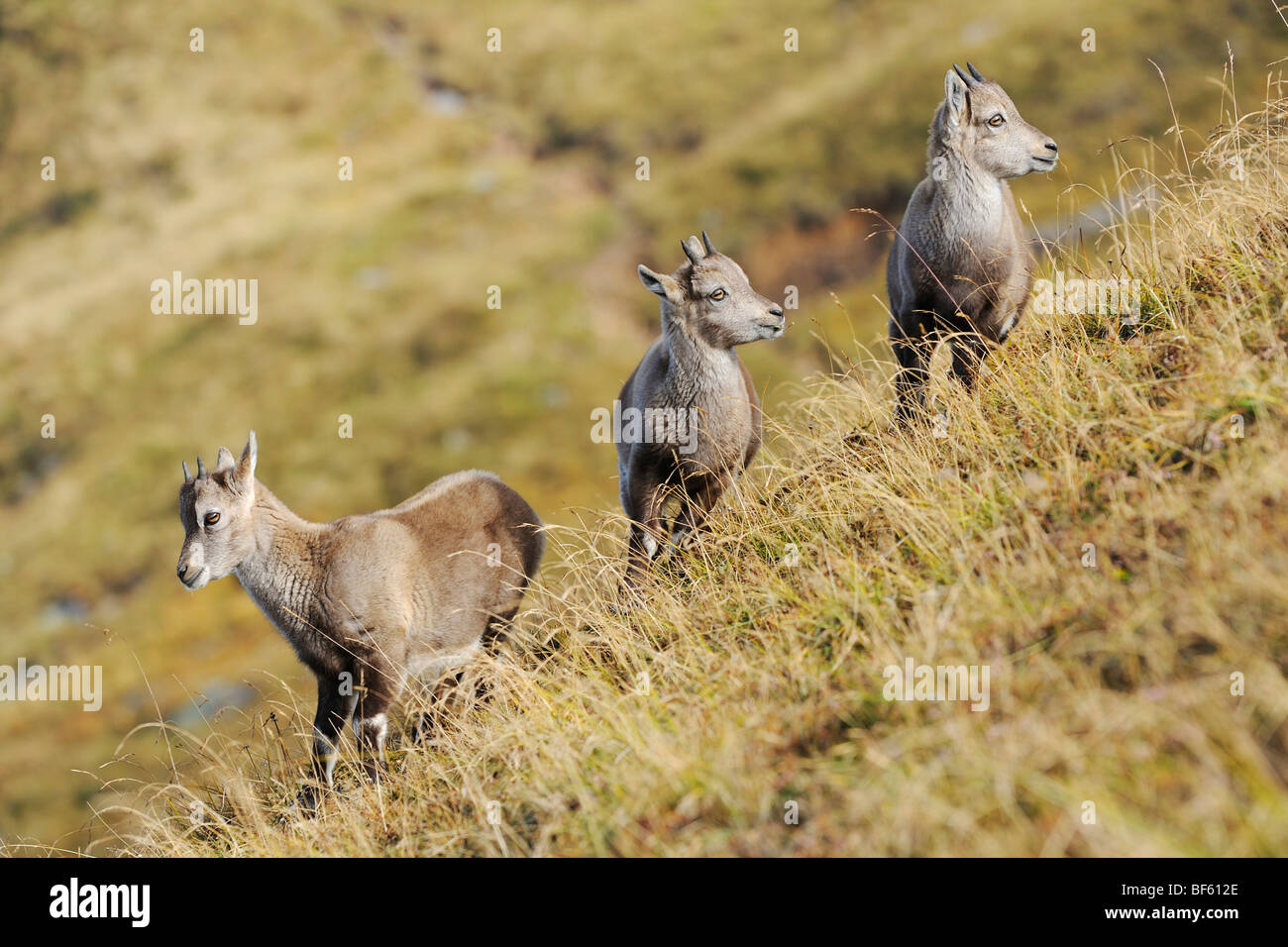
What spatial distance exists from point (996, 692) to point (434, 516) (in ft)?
18.6

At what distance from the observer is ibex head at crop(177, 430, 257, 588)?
871 cm

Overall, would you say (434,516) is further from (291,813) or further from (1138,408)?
(1138,408)

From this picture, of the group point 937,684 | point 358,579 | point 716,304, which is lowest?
point 937,684

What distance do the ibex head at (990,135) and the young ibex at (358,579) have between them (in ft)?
17.2

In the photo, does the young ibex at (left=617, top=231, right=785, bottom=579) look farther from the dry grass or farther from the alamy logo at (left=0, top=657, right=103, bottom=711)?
the alamy logo at (left=0, top=657, right=103, bottom=711)

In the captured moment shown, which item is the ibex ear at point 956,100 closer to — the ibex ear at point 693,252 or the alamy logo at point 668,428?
the ibex ear at point 693,252

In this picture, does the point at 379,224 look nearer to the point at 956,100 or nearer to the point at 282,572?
the point at 282,572

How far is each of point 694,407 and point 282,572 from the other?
3753mm

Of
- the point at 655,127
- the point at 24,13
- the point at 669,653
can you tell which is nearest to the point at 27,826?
the point at 669,653

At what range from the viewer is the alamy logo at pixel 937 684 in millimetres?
5320

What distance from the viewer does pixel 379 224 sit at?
83.5m

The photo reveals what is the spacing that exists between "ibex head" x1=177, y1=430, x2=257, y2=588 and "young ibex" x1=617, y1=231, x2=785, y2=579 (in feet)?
10.6
